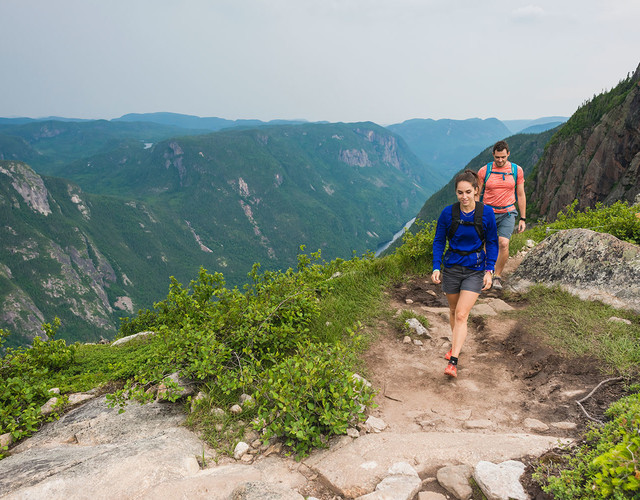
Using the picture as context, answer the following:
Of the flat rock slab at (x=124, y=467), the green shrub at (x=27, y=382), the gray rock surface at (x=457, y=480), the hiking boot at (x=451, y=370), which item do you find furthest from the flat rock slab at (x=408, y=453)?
the green shrub at (x=27, y=382)

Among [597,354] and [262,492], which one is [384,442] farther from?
[597,354]

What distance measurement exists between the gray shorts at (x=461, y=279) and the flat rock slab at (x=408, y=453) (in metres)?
2.09

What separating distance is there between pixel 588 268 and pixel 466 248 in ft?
12.5

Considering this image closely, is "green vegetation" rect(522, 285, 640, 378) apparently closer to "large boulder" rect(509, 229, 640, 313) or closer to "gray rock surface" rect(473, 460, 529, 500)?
A: "large boulder" rect(509, 229, 640, 313)

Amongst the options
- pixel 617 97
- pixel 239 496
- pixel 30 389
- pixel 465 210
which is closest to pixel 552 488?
pixel 239 496

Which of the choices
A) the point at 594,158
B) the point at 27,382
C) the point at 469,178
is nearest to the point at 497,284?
the point at 469,178

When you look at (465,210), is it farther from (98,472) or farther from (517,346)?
(98,472)

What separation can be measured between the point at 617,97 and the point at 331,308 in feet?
361

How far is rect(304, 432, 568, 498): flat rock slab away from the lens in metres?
3.22

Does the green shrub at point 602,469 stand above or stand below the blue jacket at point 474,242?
below

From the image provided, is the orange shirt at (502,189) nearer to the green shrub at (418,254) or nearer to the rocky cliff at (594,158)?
the green shrub at (418,254)

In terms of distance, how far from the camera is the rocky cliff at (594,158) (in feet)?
214

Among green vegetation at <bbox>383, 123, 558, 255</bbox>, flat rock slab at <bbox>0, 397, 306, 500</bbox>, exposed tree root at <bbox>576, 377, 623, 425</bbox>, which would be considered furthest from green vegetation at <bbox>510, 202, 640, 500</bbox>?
green vegetation at <bbox>383, 123, 558, 255</bbox>

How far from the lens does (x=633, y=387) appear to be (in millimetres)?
4211
